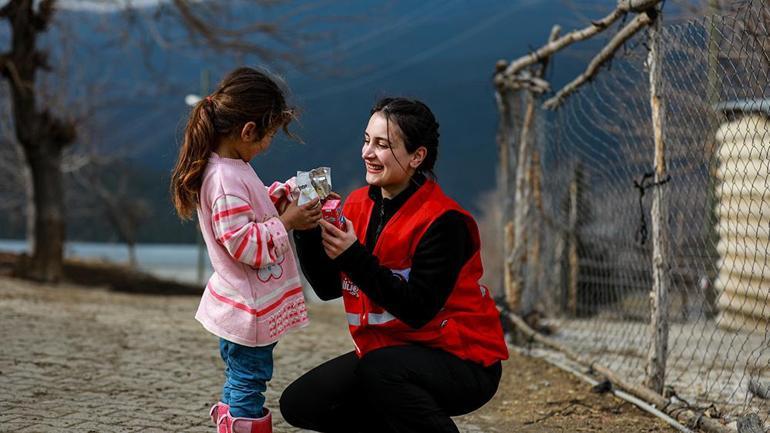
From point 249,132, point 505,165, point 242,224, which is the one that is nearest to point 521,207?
point 505,165

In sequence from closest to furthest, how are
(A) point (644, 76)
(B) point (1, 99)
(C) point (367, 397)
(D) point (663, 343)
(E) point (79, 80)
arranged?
(C) point (367, 397), (D) point (663, 343), (A) point (644, 76), (B) point (1, 99), (E) point (79, 80)

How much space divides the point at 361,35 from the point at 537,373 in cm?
5750

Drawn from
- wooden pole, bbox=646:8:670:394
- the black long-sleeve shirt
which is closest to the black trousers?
the black long-sleeve shirt

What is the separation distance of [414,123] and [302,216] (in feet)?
1.64

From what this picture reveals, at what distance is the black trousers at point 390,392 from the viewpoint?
306cm

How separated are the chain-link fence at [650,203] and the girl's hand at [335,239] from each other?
1.84m

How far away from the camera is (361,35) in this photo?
62312 mm

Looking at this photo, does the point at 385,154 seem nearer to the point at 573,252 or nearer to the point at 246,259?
the point at 246,259

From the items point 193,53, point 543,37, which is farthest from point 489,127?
point 193,53

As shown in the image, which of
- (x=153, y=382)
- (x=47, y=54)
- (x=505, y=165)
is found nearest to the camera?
(x=153, y=382)

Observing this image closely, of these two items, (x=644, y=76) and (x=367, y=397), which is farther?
(x=644, y=76)

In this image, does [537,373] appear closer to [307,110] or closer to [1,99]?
[307,110]

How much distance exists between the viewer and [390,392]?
3.07 m

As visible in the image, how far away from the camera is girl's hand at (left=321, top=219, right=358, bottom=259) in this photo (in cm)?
306
